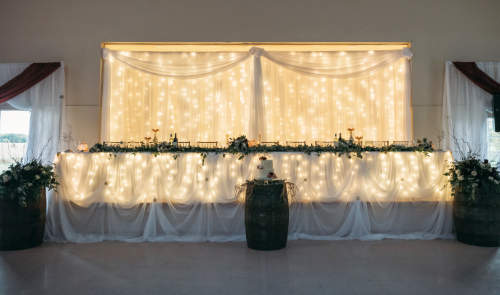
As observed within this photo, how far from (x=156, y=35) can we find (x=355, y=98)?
365 centimetres

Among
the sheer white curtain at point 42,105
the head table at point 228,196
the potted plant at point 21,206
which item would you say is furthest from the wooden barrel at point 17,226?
the sheer white curtain at point 42,105

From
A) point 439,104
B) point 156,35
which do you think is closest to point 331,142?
point 439,104

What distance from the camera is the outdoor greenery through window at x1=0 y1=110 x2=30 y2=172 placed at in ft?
19.6

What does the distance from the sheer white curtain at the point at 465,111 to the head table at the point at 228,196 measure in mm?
1073

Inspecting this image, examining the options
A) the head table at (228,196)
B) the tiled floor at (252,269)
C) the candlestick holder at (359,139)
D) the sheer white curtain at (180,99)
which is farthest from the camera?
the sheer white curtain at (180,99)

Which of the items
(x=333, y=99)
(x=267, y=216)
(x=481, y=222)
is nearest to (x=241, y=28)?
(x=333, y=99)

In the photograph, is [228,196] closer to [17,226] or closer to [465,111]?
[17,226]

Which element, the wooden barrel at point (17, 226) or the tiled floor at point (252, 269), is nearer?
the tiled floor at point (252, 269)

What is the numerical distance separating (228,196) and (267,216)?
82cm

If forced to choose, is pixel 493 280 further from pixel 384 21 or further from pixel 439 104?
pixel 384 21

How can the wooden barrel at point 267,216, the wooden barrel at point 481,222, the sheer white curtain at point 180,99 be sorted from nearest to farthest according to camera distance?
the wooden barrel at point 267,216
the wooden barrel at point 481,222
the sheer white curtain at point 180,99

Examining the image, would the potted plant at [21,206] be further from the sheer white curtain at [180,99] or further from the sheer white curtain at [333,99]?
the sheer white curtain at [333,99]

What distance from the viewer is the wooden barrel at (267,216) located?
438 centimetres

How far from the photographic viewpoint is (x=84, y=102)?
5969 mm
